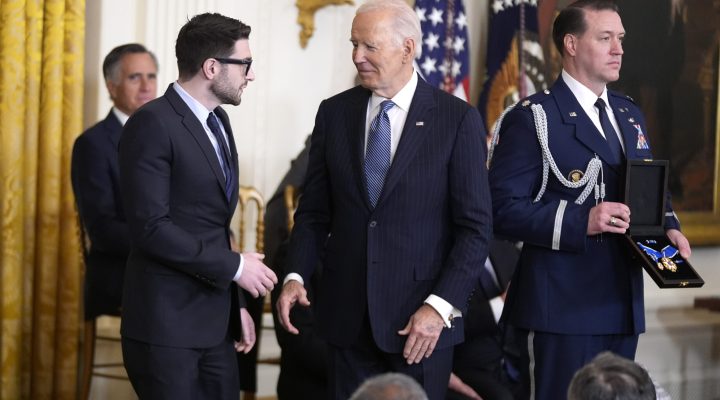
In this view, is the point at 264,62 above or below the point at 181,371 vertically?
above

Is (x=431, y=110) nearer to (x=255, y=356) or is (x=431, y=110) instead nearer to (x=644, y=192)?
(x=644, y=192)

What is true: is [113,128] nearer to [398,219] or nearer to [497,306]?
[497,306]

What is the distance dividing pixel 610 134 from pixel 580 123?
0.12m

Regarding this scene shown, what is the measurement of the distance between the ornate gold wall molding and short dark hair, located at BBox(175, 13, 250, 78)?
2.98 m

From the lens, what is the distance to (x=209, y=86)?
3516mm

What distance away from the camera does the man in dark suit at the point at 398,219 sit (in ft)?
11.1

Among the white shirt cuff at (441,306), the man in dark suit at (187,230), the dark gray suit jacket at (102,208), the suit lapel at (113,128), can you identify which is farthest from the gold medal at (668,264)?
the suit lapel at (113,128)

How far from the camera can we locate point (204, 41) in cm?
350

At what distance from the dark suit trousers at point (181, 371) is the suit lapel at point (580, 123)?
4.48 ft

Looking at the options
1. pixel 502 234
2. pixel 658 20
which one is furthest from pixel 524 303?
pixel 658 20

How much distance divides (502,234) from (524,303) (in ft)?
0.81

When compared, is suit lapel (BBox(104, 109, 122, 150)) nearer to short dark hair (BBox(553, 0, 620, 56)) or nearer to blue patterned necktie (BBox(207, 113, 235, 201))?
blue patterned necktie (BBox(207, 113, 235, 201))

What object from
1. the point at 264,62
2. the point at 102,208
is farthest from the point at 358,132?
the point at 264,62

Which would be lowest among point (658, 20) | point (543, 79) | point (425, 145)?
point (425, 145)
